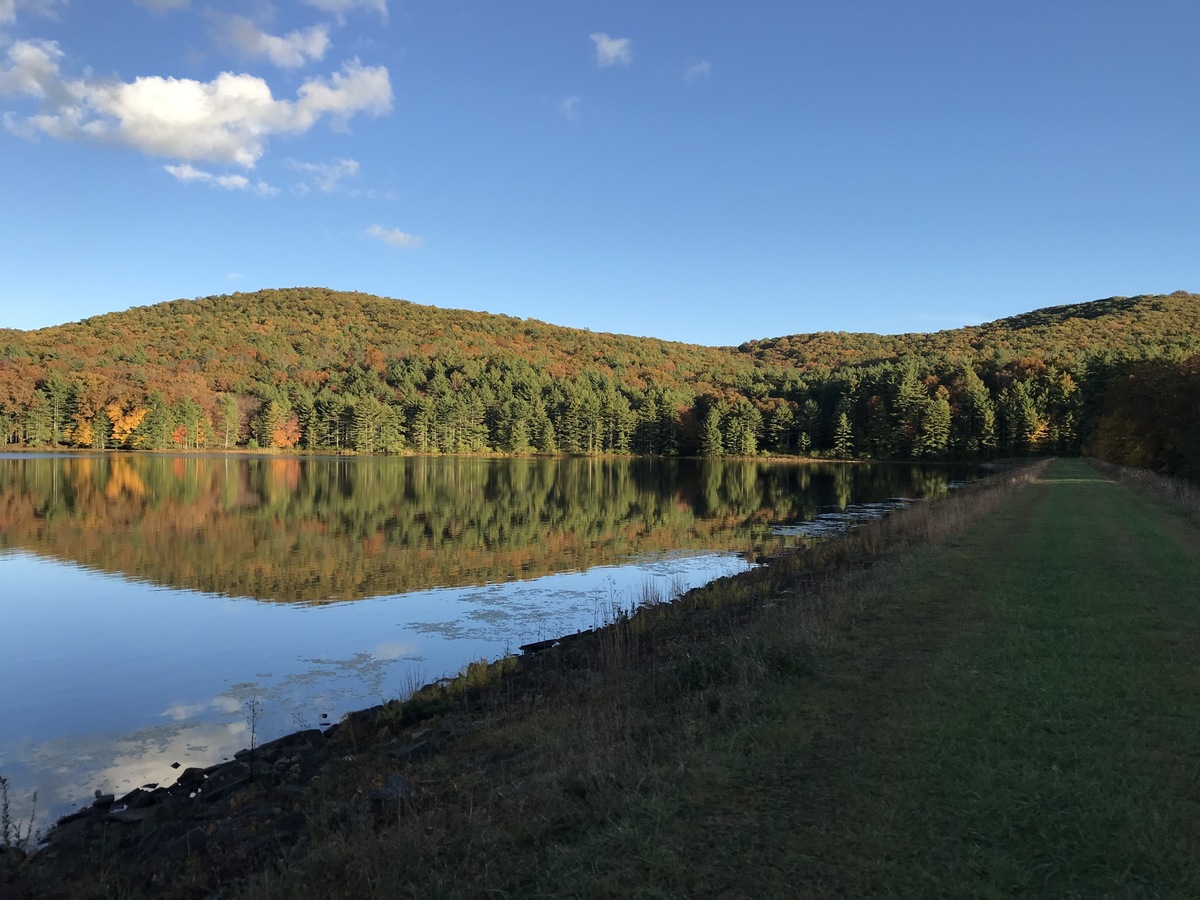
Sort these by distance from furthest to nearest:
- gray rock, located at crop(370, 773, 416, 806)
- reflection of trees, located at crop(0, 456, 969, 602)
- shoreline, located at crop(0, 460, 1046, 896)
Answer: reflection of trees, located at crop(0, 456, 969, 602)
gray rock, located at crop(370, 773, 416, 806)
shoreline, located at crop(0, 460, 1046, 896)

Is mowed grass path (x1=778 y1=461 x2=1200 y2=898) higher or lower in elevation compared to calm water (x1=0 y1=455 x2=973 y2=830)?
higher

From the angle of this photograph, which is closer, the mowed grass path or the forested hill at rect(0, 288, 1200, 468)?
the mowed grass path

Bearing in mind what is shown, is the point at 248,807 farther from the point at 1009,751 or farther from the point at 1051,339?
the point at 1051,339

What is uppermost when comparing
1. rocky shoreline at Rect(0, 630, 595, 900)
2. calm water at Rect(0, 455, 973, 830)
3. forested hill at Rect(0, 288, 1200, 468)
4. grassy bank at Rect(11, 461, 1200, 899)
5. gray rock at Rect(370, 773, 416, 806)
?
forested hill at Rect(0, 288, 1200, 468)

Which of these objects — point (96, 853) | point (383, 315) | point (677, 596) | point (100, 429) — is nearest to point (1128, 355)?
point (677, 596)

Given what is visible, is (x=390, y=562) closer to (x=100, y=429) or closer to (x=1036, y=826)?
(x=1036, y=826)

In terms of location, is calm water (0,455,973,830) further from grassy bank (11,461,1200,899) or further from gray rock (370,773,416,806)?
gray rock (370,773,416,806)

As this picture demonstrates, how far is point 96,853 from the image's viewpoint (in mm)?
6625

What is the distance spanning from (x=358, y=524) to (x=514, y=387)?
349 feet

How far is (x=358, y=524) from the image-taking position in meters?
30.0

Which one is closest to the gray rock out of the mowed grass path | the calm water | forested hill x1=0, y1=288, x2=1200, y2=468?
the mowed grass path

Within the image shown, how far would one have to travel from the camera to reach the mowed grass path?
4.44 meters

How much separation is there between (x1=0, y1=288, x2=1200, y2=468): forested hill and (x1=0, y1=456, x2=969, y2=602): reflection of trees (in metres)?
49.8

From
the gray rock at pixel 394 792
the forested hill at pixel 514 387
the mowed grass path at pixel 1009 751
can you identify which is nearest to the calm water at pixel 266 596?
the gray rock at pixel 394 792
